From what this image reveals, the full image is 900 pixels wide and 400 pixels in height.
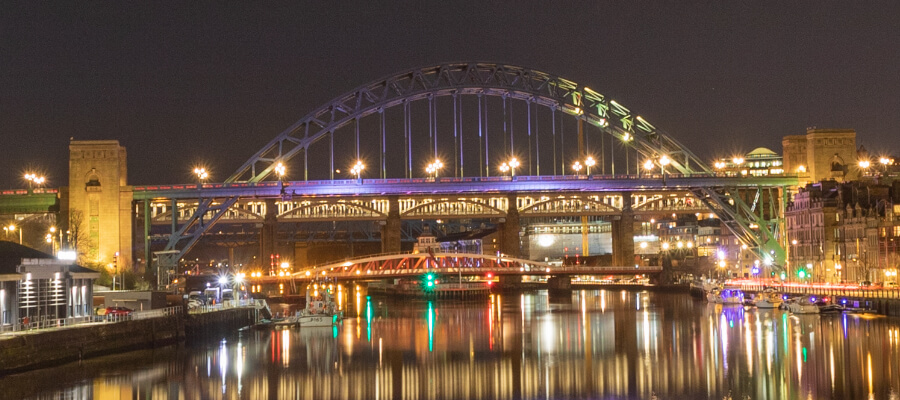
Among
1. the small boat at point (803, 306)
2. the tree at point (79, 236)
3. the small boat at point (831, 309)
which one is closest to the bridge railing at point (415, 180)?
the tree at point (79, 236)

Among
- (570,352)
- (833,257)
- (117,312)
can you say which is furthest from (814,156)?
(117,312)

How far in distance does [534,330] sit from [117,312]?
2503cm

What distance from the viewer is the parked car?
60.8m

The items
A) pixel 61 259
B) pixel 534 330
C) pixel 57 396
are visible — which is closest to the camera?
pixel 57 396

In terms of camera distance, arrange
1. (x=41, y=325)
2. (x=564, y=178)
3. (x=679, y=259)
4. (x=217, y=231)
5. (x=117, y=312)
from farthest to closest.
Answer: (x=217, y=231) → (x=679, y=259) → (x=564, y=178) → (x=117, y=312) → (x=41, y=325)

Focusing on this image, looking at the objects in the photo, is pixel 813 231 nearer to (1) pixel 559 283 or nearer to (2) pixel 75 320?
(1) pixel 559 283

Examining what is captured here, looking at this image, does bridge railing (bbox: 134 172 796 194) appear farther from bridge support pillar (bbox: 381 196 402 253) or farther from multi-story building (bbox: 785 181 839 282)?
bridge support pillar (bbox: 381 196 402 253)

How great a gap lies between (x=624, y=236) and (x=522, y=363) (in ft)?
231

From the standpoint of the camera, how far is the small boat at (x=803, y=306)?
78812mm

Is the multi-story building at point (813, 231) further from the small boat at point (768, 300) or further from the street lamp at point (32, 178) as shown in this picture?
the street lamp at point (32, 178)

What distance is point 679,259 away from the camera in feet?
492

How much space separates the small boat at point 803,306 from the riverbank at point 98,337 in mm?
37063

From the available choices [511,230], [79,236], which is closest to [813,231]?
[511,230]

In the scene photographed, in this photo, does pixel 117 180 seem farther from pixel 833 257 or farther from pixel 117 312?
pixel 833 257
